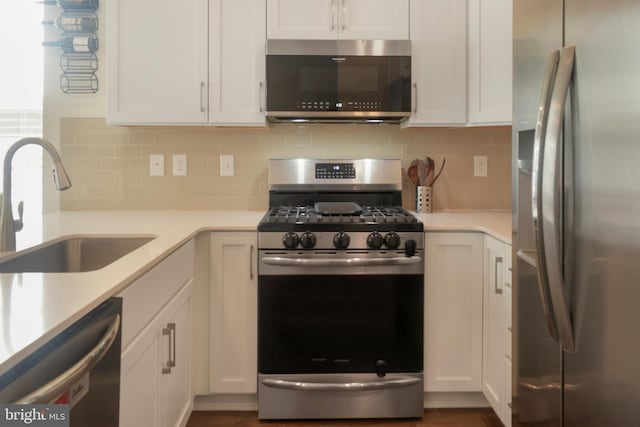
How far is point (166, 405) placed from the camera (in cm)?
196

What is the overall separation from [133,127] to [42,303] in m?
2.10

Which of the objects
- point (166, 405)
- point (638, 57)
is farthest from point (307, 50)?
point (638, 57)

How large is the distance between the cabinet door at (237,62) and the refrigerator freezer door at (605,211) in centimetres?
177

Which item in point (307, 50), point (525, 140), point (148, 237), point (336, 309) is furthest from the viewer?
point (307, 50)

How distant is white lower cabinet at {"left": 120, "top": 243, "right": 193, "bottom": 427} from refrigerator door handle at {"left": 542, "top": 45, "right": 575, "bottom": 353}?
3.37ft

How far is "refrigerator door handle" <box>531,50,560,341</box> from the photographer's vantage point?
4.18ft

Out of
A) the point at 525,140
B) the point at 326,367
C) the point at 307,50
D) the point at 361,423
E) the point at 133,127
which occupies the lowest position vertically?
the point at 361,423

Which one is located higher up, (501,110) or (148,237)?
(501,110)

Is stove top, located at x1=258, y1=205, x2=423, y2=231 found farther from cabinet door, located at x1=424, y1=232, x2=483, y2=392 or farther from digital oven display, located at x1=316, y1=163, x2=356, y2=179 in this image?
digital oven display, located at x1=316, y1=163, x2=356, y2=179

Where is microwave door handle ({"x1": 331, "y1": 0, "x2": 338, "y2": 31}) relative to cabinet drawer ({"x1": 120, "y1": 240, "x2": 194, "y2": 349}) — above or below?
above

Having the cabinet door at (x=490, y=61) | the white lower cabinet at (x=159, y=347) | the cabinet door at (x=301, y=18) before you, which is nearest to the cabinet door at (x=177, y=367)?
the white lower cabinet at (x=159, y=347)

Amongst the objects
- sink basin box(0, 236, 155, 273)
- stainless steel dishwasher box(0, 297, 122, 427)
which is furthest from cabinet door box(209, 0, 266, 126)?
stainless steel dishwasher box(0, 297, 122, 427)

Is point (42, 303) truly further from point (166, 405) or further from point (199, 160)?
point (199, 160)

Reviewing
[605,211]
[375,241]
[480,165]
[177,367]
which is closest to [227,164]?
[375,241]
